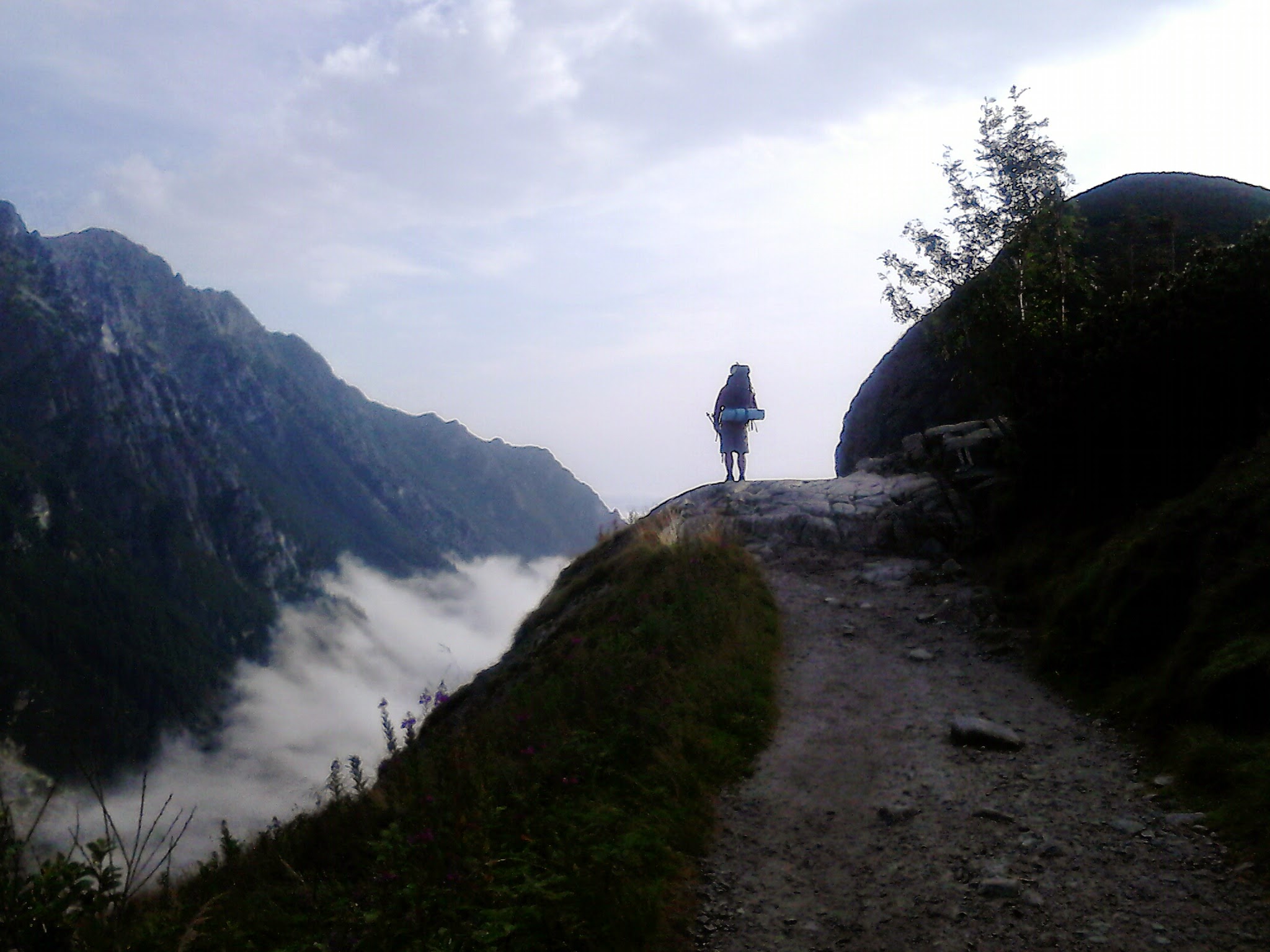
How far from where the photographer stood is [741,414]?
79.1ft

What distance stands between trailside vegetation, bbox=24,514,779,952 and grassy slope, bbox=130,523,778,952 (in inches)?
0.8

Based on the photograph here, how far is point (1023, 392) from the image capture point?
15.0 meters

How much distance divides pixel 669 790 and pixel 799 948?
224 centimetres

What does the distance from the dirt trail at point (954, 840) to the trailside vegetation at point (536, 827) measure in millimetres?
492

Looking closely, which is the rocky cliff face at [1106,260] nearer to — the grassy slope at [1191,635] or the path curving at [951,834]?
the grassy slope at [1191,635]

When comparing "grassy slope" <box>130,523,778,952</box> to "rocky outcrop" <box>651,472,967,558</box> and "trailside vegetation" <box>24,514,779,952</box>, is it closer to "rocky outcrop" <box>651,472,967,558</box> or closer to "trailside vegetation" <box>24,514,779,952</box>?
"trailside vegetation" <box>24,514,779,952</box>

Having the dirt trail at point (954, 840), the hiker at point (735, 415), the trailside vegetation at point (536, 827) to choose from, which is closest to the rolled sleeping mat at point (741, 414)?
the hiker at point (735, 415)

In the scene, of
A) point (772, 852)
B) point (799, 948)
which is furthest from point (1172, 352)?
point (799, 948)

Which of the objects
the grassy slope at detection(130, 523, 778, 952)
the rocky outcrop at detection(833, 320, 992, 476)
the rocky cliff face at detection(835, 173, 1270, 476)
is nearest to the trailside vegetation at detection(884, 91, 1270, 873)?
the grassy slope at detection(130, 523, 778, 952)

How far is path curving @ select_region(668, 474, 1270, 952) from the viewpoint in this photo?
5.27 metres

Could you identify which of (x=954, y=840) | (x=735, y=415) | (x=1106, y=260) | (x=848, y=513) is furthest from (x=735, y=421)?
(x=954, y=840)

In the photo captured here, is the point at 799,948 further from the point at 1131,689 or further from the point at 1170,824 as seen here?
A: the point at 1131,689

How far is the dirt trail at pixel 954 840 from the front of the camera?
17.2 feet

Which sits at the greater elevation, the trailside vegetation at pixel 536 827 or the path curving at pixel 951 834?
the trailside vegetation at pixel 536 827
